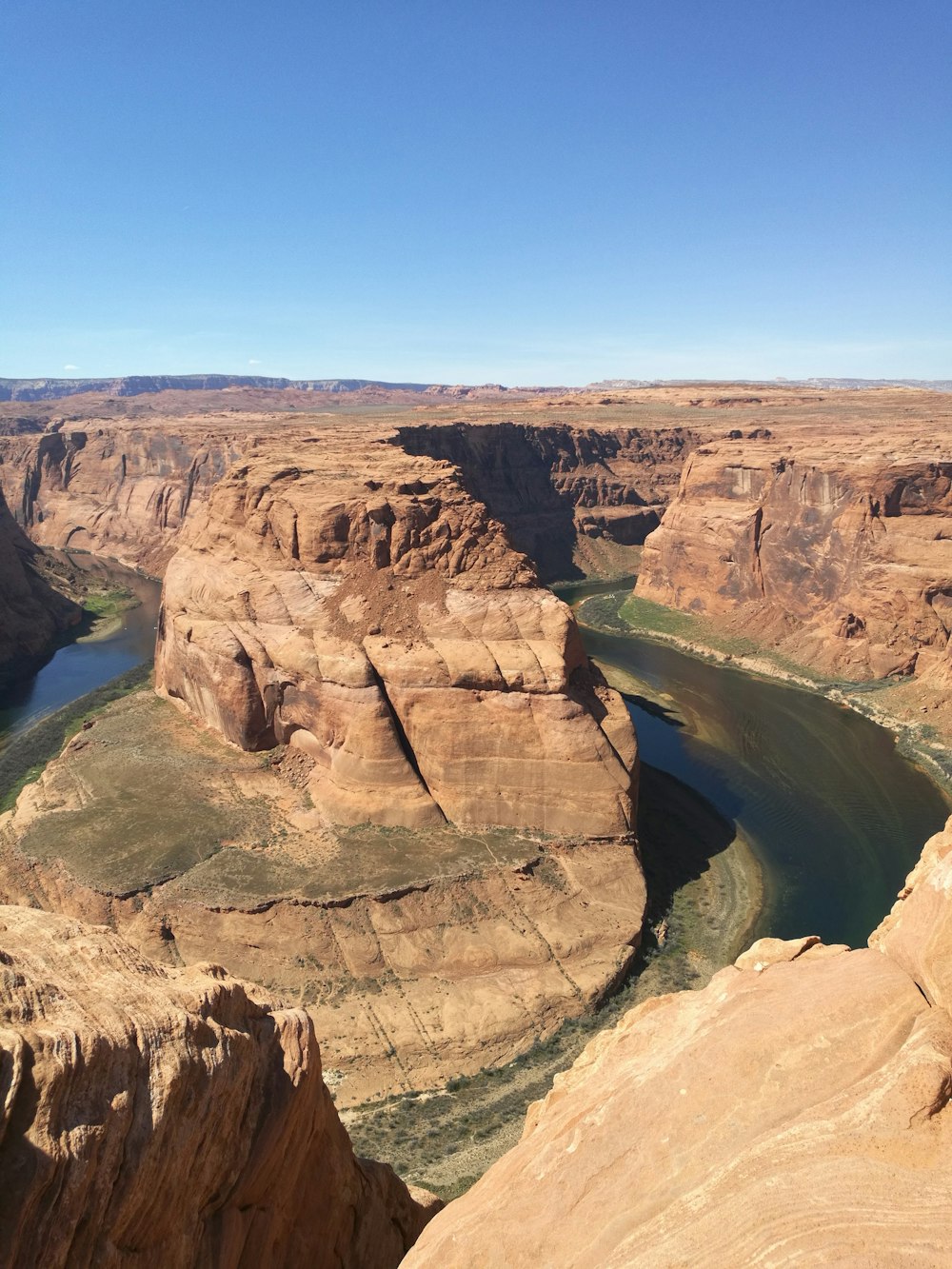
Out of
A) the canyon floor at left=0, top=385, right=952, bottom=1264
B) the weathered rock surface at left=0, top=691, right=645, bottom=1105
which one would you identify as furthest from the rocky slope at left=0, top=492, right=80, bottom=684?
the weathered rock surface at left=0, top=691, right=645, bottom=1105

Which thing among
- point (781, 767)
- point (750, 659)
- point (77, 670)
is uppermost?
point (750, 659)

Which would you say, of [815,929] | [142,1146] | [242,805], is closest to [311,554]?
[242,805]

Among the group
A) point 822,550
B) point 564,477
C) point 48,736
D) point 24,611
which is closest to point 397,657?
point 48,736

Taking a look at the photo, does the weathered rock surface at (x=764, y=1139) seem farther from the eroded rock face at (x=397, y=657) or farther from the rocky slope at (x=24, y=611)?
the rocky slope at (x=24, y=611)

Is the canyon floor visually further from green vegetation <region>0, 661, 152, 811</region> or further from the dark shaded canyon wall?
the dark shaded canyon wall

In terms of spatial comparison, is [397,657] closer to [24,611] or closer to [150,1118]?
[150,1118]
